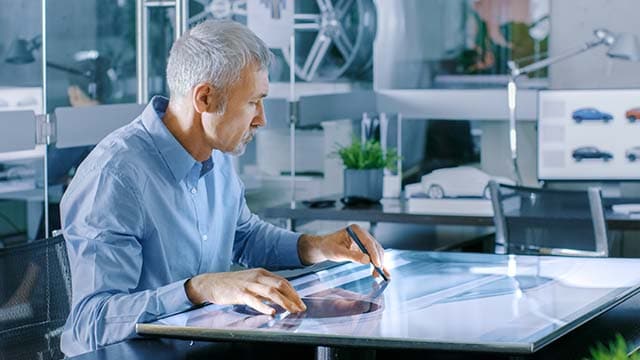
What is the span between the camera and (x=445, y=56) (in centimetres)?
608

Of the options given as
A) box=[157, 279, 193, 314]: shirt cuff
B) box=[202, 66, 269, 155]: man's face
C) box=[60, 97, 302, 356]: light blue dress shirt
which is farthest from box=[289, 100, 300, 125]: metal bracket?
box=[157, 279, 193, 314]: shirt cuff

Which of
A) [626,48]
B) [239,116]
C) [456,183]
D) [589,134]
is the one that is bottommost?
[456,183]

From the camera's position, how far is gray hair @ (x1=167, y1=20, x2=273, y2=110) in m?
2.53

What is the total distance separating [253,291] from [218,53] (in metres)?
0.59

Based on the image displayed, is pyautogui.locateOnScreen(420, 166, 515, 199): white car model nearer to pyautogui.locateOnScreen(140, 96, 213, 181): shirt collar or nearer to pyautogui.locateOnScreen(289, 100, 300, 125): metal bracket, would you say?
pyautogui.locateOnScreen(289, 100, 300, 125): metal bracket

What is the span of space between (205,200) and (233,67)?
1.06 feet

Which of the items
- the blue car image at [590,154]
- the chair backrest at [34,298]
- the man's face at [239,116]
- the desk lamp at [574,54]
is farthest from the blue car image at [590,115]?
the chair backrest at [34,298]

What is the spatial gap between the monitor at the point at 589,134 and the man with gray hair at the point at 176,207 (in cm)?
293

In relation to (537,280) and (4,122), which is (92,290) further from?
(4,122)

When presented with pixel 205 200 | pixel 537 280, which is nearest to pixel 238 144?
pixel 205 200

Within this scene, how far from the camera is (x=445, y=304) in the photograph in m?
2.23

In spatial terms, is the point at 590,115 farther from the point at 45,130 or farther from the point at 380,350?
the point at 380,350

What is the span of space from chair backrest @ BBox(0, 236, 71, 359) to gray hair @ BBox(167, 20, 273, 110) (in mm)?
436

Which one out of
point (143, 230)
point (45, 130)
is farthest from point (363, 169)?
point (143, 230)
